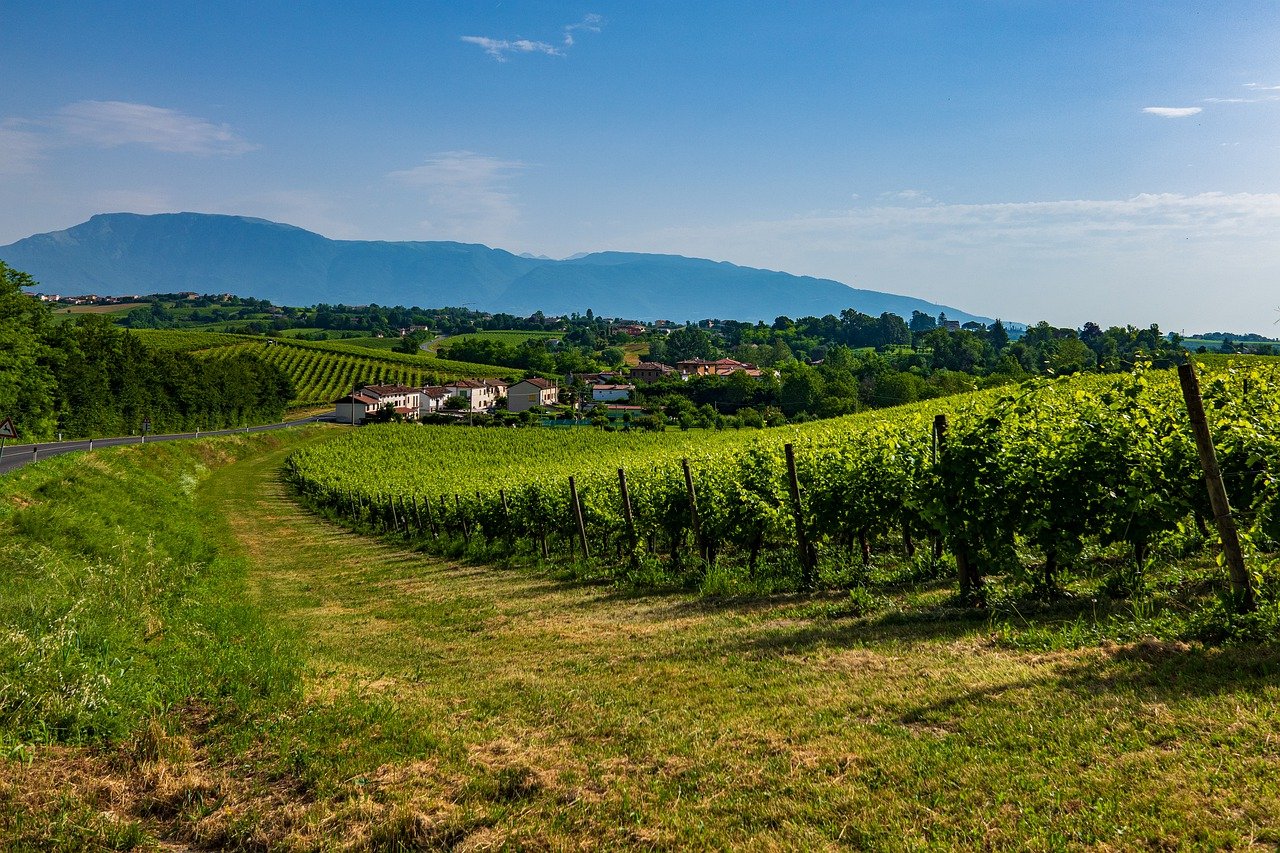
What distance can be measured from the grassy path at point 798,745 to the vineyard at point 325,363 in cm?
12305

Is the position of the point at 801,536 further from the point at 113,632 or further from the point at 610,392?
the point at 610,392

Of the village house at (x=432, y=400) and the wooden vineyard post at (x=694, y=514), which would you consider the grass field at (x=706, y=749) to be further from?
the village house at (x=432, y=400)

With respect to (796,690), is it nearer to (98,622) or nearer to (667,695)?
(667,695)

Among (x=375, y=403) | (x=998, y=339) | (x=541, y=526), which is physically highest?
(x=375, y=403)

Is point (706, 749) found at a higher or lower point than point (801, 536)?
lower

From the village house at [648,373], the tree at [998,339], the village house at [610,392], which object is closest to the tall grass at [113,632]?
the village house at [610,392]

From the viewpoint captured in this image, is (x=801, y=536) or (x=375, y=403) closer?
(x=801, y=536)

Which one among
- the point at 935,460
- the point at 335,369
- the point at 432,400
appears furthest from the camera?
the point at 335,369

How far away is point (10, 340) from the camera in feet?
159

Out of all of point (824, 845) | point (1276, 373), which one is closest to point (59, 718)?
point (824, 845)

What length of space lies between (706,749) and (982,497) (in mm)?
5301

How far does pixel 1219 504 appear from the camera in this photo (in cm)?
668

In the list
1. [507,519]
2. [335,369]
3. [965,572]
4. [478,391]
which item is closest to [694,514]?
[965,572]

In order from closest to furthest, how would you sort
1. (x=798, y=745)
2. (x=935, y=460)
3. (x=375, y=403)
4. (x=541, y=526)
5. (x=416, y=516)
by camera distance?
(x=798, y=745)
(x=935, y=460)
(x=541, y=526)
(x=416, y=516)
(x=375, y=403)
